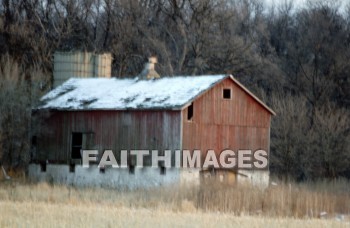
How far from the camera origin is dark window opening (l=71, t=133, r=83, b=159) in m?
40.6

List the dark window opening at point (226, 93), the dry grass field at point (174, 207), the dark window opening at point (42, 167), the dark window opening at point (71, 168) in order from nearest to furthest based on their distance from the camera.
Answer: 1. the dry grass field at point (174, 207)
2. the dark window opening at point (226, 93)
3. the dark window opening at point (71, 168)
4. the dark window opening at point (42, 167)

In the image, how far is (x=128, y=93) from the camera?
130 feet

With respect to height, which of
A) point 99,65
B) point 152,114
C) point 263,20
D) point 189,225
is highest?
point 263,20

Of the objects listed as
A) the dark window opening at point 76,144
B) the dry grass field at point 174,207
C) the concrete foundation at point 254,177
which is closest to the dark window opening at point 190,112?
the concrete foundation at point 254,177

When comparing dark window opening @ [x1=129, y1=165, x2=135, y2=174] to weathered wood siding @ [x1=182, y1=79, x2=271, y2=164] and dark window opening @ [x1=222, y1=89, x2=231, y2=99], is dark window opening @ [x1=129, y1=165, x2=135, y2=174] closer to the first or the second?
weathered wood siding @ [x1=182, y1=79, x2=271, y2=164]

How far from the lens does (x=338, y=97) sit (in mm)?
55219

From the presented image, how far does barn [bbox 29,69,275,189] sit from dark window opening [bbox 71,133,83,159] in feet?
0.16

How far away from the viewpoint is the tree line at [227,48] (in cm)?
4675

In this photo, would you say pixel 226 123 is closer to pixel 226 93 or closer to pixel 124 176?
pixel 226 93

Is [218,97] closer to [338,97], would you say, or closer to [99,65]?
[99,65]

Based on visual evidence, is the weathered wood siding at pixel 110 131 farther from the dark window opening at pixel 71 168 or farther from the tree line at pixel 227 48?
the tree line at pixel 227 48

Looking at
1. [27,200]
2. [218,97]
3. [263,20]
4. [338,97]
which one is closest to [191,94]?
[218,97]

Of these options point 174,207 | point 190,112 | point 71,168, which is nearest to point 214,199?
point 174,207

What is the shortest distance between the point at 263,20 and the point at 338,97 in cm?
1516
